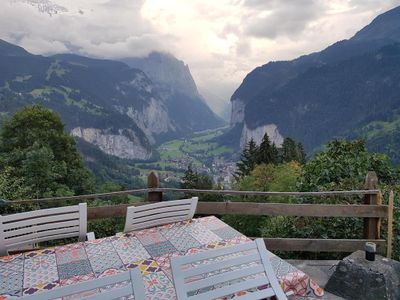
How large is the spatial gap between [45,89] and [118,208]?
202898 mm

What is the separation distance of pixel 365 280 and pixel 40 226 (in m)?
3.49

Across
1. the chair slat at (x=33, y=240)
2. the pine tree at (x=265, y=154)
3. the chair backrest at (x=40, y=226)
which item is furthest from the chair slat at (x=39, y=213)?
the pine tree at (x=265, y=154)

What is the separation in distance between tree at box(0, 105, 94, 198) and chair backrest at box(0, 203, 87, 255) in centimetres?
1868

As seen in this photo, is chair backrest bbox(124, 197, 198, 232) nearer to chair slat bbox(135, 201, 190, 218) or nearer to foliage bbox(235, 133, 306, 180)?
chair slat bbox(135, 201, 190, 218)

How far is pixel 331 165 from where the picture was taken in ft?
24.3

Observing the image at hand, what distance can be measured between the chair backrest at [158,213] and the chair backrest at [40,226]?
1.73ft

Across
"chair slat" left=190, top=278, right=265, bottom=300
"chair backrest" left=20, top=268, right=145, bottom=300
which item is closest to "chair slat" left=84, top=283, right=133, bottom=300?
"chair backrest" left=20, top=268, right=145, bottom=300

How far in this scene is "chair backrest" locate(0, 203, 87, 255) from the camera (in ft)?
11.9

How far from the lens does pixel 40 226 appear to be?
12.6 ft

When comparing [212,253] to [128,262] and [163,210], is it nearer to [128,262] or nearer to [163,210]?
[128,262]

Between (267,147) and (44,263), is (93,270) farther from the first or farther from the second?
(267,147)

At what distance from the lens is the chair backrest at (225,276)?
2416 mm

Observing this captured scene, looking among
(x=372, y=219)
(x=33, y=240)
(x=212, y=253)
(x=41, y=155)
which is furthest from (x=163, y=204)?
(x=41, y=155)

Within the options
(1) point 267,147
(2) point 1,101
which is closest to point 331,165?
(1) point 267,147
